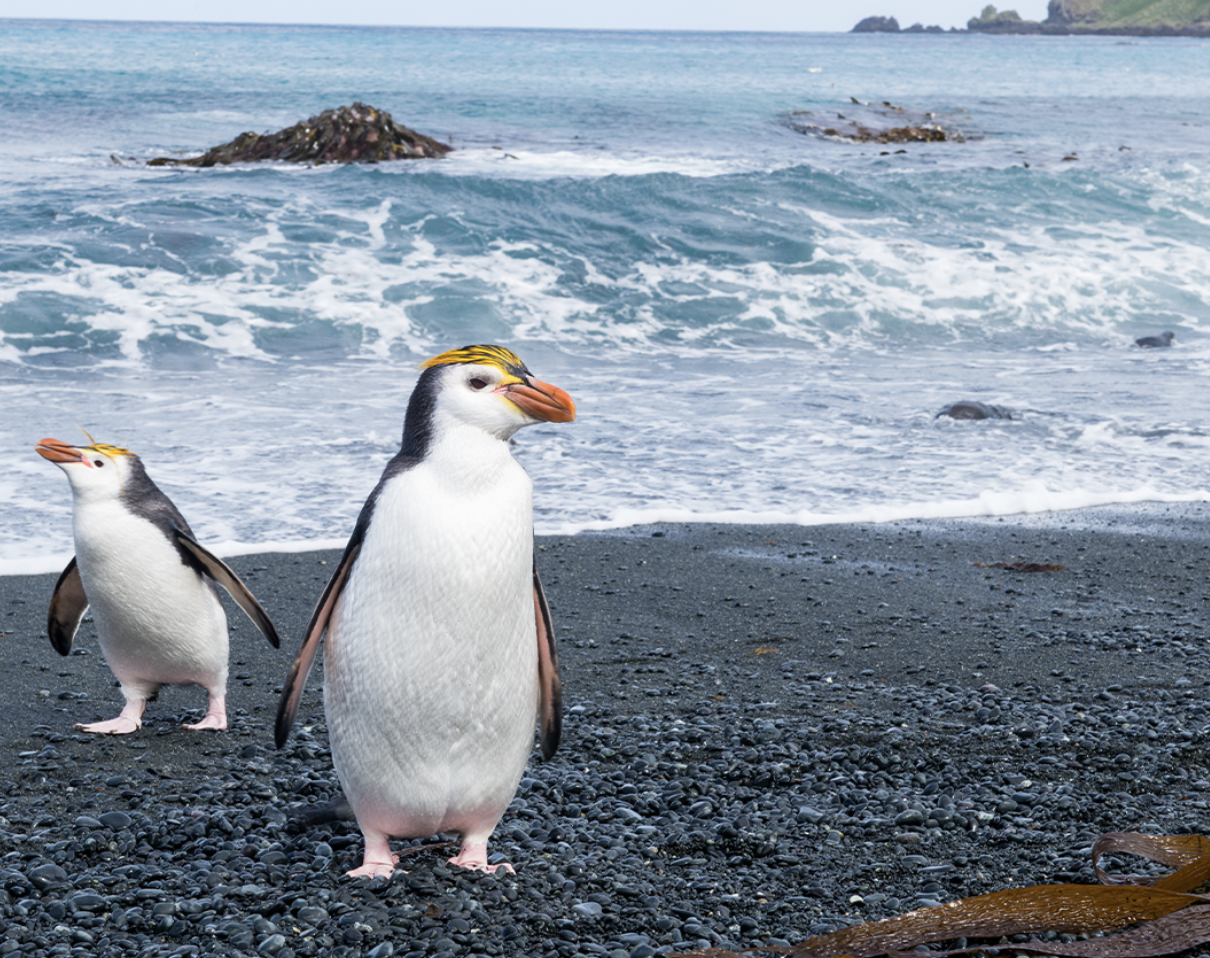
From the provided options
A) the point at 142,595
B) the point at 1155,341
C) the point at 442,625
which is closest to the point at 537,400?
the point at 442,625

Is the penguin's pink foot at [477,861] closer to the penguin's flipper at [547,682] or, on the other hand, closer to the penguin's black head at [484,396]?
the penguin's flipper at [547,682]

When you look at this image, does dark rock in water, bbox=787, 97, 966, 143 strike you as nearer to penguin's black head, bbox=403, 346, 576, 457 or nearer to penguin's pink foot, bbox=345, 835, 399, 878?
penguin's black head, bbox=403, 346, 576, 457

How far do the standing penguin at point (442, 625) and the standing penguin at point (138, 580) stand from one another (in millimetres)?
1191

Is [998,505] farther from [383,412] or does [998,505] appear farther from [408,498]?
[408,498]

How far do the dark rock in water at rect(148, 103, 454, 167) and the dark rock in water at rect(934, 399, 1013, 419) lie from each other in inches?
488

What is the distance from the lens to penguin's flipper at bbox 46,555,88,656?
13.2 feet

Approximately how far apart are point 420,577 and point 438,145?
62.1 ft

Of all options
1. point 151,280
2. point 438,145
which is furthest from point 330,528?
point 438,145

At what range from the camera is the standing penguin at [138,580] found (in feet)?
12.4

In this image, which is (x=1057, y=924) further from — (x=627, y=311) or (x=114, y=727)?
(x=627, y=311)

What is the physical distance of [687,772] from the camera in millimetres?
3414

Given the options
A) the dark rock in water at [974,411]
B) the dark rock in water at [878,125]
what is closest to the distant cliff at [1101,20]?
the dark rock in water at [878,125]

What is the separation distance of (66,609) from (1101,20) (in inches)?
6612

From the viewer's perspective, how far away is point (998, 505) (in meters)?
6.95
